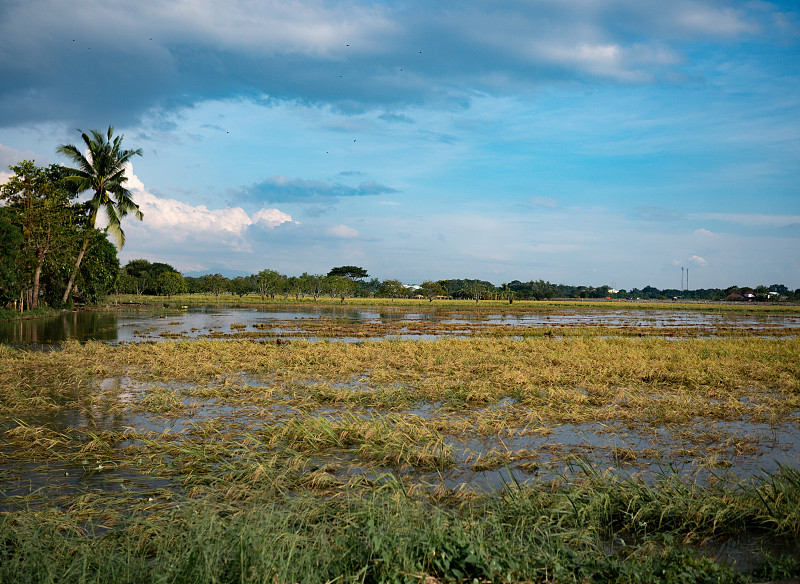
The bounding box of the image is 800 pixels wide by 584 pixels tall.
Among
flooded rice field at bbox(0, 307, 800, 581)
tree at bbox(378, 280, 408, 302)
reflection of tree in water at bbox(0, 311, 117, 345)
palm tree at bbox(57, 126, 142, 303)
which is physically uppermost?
palm tree at bbox(57, 126, 142, 303)

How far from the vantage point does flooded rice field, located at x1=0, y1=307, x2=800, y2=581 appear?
482 cm

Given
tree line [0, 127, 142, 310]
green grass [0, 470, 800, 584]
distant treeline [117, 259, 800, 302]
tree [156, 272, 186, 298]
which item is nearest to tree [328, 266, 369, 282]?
distant treeline [117, 259, 800, 302]

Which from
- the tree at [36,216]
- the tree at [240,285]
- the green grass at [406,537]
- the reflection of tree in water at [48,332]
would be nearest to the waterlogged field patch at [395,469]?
the green grass at [406,537]

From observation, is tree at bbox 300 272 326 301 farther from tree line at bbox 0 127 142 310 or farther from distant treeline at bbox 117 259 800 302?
tree line at bbox 0 127 142 310

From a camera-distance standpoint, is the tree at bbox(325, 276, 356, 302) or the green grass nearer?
the green grass

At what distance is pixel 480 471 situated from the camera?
629 centimetres

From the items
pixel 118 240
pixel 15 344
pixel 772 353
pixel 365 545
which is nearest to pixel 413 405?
pixel 365 545

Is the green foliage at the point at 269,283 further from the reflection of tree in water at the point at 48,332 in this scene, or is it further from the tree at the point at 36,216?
the reflection of tree in water at the point at 48,332

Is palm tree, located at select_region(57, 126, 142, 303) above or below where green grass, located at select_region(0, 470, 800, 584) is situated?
above

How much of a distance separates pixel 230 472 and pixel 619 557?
394 centimetres

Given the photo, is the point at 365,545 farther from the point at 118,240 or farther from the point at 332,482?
the point at 118,240

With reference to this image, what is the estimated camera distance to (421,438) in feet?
23.9

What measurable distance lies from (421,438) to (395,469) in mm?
1030

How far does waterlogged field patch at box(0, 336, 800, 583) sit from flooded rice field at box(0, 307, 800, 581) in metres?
0.04
